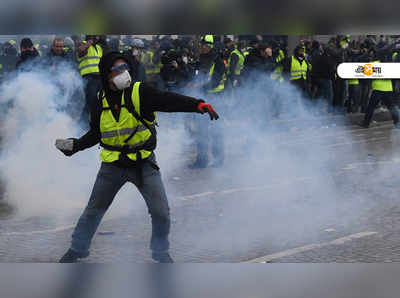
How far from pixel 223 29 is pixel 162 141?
471cm

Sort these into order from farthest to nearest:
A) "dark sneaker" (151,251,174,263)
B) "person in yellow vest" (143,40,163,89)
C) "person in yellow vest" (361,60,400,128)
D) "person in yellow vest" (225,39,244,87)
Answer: "person in yellow vest" (225,39,244,87)
"person in yellow vest" (361,60,400,128)
"person in yellow vest" (143,40,163,89)
"dark sneaker" (151,251,174,263)

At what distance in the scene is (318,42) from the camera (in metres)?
6.47

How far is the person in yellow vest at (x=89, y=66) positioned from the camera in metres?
6.20

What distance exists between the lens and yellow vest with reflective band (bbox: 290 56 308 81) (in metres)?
7.63

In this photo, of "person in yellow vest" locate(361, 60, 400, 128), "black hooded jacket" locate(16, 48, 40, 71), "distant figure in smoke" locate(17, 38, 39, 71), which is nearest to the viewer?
"distant figure in smoke" locate(17, 38, 39, 71)

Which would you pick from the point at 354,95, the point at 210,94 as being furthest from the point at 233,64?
the point at 354,95

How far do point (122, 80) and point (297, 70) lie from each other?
3089mm

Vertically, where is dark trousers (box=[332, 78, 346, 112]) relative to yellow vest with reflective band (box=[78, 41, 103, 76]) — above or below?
below

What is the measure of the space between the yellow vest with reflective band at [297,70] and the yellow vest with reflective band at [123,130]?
1.89 m

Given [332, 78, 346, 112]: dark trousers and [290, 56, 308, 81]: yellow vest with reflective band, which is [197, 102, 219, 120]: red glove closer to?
[332, 78, 346, 112]: dark trousers

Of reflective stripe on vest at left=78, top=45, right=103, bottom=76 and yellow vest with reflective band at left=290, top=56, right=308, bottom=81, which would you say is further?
yellow vest with reflective band at left=290, top=56, right=308, bottom=81

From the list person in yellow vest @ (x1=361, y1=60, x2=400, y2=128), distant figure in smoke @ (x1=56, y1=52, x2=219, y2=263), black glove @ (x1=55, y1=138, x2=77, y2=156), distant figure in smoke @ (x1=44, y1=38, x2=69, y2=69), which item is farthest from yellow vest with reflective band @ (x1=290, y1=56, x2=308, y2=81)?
black glove @ (x1=55, y1=138, x2=77, y2=156)

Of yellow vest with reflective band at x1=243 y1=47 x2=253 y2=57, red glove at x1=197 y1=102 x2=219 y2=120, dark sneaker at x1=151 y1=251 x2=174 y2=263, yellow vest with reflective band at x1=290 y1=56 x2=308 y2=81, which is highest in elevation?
yellow vest with reflective band at x1=243 y1=47 x2=253 y2=57

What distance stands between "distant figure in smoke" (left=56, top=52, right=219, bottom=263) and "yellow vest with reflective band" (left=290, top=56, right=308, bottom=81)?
1.87 meters
